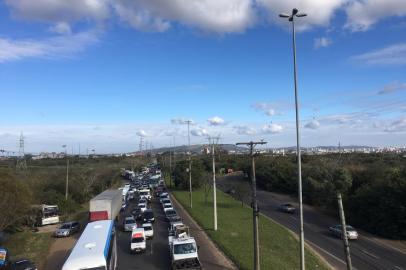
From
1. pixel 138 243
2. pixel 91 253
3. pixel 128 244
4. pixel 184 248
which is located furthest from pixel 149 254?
pixel 91 253

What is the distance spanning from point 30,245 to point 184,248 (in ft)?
57.8

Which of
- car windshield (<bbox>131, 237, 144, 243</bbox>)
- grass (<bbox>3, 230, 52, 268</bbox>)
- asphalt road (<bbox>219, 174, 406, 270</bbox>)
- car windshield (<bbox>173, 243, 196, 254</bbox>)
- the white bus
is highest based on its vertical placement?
the white bus

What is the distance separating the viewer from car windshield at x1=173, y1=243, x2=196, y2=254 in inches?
1014

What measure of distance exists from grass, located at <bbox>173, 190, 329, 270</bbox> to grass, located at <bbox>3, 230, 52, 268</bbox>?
44.1 ft

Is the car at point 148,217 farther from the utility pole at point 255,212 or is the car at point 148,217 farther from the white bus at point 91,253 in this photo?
the white bus at point 91,253

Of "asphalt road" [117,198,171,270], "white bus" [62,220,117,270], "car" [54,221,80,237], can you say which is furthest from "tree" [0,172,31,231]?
"white bus" [62,220,117,270]

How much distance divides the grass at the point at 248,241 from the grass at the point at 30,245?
13.4 metres

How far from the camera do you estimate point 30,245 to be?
120ft

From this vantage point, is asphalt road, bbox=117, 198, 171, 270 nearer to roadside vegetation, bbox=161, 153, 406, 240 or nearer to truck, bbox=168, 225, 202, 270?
truck, bbox=168, 225, 202, 270

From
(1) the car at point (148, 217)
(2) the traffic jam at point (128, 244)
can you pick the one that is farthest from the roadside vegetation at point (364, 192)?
(1) the car at point (148, 217)

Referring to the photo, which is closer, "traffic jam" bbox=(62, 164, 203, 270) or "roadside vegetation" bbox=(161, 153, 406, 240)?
"traffic jam" bbox=(62, 164, 203, 270)

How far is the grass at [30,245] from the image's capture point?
31.7m

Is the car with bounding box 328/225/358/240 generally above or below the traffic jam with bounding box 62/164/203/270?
below

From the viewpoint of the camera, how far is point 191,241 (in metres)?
26.6
